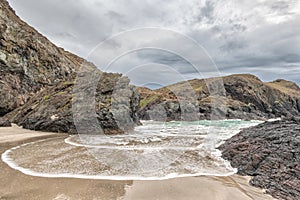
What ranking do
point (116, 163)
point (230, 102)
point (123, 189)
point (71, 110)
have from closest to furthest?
point (123, 189)
point (116, 163)
point (71, 110)
point (230, 102)

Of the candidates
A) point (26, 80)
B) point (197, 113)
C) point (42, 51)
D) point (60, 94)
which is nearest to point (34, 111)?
point (60, 94)

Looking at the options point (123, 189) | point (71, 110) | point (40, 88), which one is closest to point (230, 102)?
point (40, 88)

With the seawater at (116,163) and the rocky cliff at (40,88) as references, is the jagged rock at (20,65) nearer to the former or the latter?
the rocky cliff at (40,88)

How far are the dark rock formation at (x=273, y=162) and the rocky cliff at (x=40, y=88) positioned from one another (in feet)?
45.0

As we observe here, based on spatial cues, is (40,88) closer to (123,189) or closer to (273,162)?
(123,189)

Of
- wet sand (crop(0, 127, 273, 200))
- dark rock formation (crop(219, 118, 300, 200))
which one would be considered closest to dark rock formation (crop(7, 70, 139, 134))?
dark rock formation (crop(219, 118, 300, 200))

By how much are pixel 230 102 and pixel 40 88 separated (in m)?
59.0

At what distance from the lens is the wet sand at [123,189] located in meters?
5.82

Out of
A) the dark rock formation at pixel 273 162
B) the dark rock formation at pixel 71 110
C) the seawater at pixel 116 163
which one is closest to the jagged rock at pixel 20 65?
the dark rock formation at pixel 71 110

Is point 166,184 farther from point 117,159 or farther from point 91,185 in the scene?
point 117,159

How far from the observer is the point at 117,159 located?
398 inches

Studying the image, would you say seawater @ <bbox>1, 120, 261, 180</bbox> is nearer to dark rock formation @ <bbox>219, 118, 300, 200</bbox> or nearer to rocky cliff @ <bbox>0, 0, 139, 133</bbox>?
dark rock formation @ <bbox>219, 118, 300, 200</bbox>

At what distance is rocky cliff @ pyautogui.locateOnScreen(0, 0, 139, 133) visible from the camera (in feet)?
72.3

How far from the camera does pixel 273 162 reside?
8.52 meters
